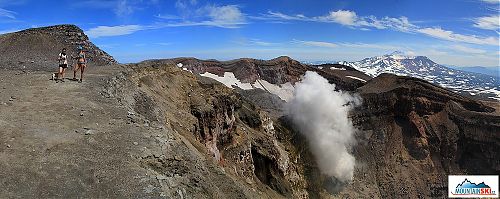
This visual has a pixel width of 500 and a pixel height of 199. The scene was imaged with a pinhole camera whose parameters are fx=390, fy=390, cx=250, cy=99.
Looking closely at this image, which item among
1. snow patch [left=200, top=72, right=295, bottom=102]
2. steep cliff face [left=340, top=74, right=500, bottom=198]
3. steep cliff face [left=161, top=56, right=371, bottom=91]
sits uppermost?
steep cliff face [left=161, top=56, right=371, bottom=91]

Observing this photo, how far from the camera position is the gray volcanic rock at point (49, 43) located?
37875mm

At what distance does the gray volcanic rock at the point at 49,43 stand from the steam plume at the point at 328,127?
38.6 meters

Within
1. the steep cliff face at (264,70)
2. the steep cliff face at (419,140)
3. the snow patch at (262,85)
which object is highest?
the steep cliff face at (264,70)

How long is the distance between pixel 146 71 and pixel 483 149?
196 feet

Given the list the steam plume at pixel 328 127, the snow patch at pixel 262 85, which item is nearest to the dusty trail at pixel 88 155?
the steam plume at pixel 328 127

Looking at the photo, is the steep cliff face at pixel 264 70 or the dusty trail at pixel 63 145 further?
the steep cliff face at pixel 264 70

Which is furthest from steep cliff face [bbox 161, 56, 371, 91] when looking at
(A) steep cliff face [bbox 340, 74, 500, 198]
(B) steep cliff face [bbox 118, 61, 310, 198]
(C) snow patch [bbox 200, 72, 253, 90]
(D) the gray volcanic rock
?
(D) the gray volcanic rock

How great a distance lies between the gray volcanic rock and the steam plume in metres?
38.6

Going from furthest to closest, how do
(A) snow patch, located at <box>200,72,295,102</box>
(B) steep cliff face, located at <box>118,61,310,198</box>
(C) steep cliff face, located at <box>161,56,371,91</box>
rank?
(C) steep cliff face, located at <box>161,56,371,91</box> → (A) snow patch, located at <box>200,72,295,102</box> → (B) steep cliff face, located at <box>118,61,310,198</box>

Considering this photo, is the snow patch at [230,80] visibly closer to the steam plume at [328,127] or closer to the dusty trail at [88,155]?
the steam plume at [328,127]

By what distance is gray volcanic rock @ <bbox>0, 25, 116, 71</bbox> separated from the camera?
124 feet

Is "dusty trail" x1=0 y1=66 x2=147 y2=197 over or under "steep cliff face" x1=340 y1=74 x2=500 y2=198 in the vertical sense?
over

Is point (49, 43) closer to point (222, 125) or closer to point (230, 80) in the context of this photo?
point (222, 125)

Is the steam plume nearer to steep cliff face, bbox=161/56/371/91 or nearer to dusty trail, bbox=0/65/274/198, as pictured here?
steep cliff face, bbox=161/56/371/91
